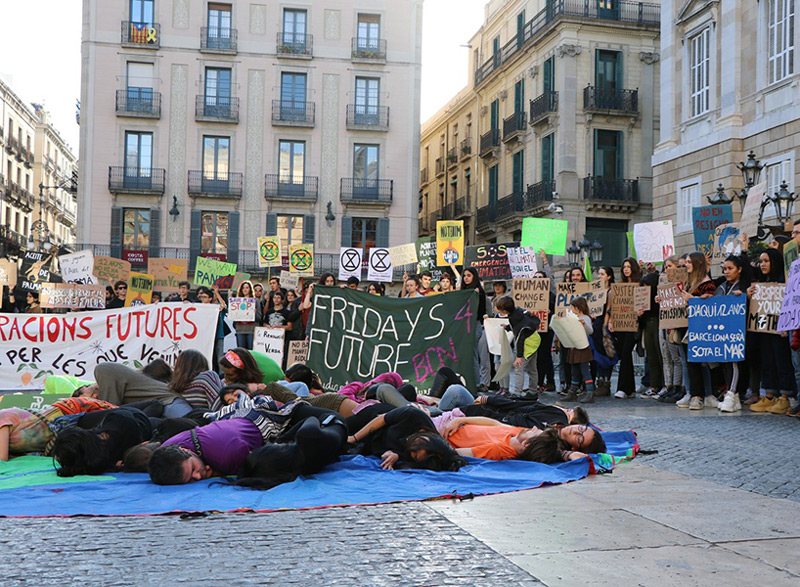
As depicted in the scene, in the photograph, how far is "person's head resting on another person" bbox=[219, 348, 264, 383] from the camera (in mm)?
7934

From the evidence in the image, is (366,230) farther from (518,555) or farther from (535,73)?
(518,555)

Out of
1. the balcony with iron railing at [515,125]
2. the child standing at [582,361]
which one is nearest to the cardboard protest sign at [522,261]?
the child standing at [582,361]

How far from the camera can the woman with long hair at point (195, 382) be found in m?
7.41

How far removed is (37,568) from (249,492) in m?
1.79

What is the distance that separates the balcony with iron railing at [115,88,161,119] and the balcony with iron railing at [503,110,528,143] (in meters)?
14.9

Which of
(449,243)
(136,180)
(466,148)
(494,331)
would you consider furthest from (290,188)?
(494,331)

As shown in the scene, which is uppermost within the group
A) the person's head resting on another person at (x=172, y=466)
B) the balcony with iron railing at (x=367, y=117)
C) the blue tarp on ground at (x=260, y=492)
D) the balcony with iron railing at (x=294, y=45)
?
the balcony with iron railing at (x=294, y=45)

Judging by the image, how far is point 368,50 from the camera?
3944 centimetres

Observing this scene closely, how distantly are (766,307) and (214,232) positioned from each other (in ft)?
101

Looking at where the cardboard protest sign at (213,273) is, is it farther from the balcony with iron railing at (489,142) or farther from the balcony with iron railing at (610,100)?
the balcony with iron railing at (489,142)

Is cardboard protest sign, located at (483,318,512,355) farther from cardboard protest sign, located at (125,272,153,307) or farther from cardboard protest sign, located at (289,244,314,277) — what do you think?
cardboard protest sign, located at (289,244,314,277)

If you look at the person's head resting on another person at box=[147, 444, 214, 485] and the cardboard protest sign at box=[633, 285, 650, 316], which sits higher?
the cardboard protest sign at box=[633, 285, 650, 316]

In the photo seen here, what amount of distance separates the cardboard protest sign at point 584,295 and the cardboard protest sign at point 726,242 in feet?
5.92

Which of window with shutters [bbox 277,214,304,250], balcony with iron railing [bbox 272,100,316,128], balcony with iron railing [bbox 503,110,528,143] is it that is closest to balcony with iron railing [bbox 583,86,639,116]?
balcony with iron railing [bbox 503,110,528,143]
